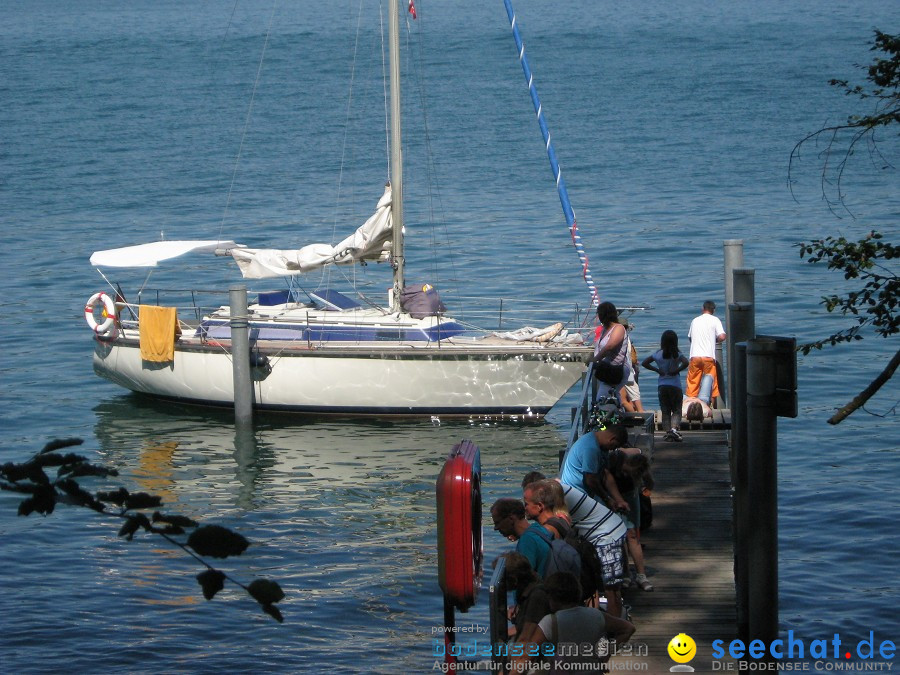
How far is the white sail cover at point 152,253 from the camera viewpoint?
82.7 ft

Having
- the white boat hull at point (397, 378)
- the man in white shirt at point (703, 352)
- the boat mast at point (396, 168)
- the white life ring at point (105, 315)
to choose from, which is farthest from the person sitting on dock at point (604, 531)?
the white life ring at point (105, 315)

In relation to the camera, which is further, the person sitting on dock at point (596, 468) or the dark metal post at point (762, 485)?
the person sitting on dock at point (596, 468)

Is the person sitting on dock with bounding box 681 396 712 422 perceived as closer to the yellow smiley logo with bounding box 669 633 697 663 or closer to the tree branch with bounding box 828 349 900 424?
the tree branch with bounding box 828 349 900 424

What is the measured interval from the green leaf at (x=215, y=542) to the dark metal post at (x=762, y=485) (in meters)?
4.47

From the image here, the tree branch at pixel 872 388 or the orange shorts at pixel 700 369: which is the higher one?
the tree branch at pixel 872 388

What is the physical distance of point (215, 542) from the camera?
5305mm

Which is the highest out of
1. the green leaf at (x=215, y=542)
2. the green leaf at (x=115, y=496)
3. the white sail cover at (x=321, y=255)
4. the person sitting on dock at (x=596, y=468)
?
the white sail cover at (x=321, y=255)

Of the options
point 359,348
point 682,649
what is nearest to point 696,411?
point 682,649

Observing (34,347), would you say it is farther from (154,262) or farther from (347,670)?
(347,670)

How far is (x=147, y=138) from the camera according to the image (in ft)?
226

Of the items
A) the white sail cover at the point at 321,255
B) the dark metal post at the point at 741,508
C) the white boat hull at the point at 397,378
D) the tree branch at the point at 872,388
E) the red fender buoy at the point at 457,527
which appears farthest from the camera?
the white sail cover at the point at 321,255

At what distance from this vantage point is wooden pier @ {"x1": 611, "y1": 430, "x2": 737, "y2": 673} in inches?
395

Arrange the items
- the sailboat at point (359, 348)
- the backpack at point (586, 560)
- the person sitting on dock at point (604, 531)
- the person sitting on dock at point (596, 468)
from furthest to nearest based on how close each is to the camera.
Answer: the sailboat at point (359, 348), the person sitting on dock at point (596, 468), the person sitting on dock at point (604, 531), the backpack at point (586, 560)

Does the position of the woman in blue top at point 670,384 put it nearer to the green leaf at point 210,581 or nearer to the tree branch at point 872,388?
the tree branch at point 872,388
